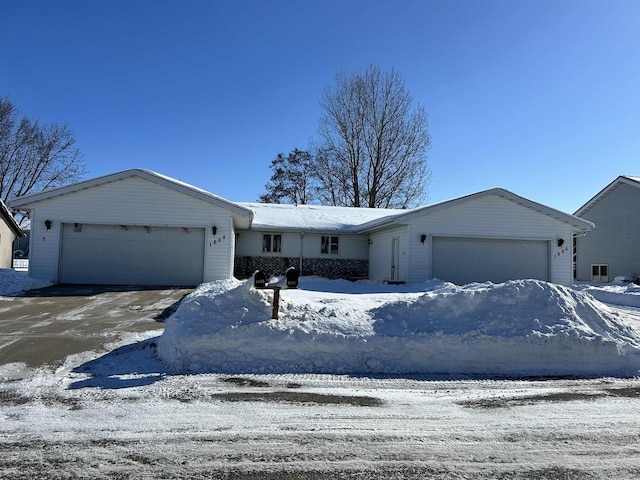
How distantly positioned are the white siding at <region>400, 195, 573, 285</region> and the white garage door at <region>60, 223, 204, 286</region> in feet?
27.8

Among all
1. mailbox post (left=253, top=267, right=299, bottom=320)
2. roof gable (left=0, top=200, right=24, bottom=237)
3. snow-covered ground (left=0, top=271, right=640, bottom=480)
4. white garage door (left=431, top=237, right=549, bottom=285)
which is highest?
roof gable (left=0, top=200, right=24, bottom=237)

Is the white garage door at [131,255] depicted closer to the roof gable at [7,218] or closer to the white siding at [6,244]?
the roof gable at [7,218]

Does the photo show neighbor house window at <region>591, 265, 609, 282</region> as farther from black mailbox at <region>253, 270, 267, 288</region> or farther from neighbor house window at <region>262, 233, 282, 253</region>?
black mailbox at <region>253, 270, 267, 288</region>

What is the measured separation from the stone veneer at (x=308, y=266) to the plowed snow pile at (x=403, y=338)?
1389 cm

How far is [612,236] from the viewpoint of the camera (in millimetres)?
24312

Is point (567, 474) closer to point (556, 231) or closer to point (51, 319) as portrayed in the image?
point (51, 319)

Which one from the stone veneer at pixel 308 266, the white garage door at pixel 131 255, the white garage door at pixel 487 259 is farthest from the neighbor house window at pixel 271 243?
the white garage door at pixel 487 259

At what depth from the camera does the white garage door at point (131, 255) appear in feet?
52.6

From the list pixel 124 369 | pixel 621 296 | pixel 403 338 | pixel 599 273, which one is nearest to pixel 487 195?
pixel 621 296

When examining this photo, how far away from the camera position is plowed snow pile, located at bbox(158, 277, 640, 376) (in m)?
5.91

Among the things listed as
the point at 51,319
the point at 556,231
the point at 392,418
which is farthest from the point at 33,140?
the point at 392,418

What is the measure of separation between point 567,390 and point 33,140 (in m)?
42.0

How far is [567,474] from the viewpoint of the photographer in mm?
3135

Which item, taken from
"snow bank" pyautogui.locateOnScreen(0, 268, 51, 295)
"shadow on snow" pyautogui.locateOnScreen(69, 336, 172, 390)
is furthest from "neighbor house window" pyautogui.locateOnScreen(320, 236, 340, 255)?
"shadow on snow" pyautogui.locateOnScreen(69, 336, 172, 390)
